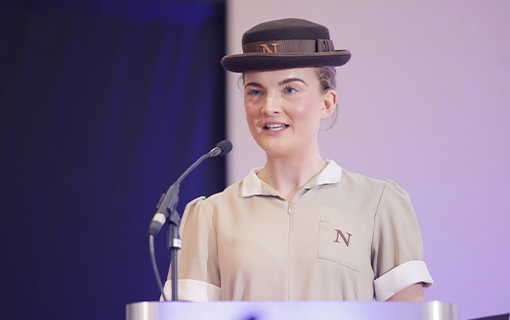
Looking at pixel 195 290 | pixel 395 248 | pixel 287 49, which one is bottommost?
Result: pixel 195 290

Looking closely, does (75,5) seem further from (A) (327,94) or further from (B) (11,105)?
(A) (327,94)

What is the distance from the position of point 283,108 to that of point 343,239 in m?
0.40

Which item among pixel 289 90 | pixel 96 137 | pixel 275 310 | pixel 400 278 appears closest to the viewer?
pixel 275 310

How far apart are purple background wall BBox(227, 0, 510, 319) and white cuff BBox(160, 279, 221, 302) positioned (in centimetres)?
131

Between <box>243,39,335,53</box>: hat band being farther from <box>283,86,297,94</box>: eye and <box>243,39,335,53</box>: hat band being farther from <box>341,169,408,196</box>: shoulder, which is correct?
<box>341,169,408,196</box>: shoulder

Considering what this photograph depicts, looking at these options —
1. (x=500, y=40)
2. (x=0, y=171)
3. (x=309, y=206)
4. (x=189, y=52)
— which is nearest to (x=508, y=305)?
(x=500, y=40)

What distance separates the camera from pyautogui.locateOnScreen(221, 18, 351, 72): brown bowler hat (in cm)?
189

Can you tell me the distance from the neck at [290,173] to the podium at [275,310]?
87 cm

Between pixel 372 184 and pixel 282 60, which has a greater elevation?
pixel 282 60

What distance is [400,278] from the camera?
5.97 feet

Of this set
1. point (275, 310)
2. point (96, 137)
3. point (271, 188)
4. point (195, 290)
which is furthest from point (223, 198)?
point (96, 137)

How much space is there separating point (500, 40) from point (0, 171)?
8.28 ft

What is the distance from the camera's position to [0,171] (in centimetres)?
338

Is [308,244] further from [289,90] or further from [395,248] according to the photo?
[289,90]
